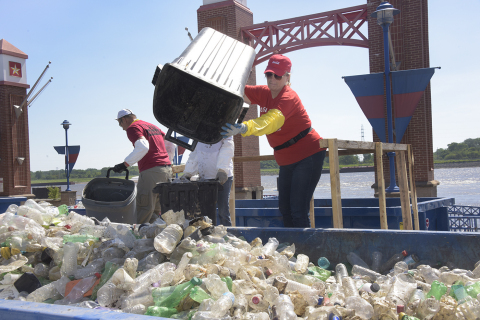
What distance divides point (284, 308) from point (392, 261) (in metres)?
1.29

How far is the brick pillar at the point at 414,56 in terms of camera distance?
39.2 feet

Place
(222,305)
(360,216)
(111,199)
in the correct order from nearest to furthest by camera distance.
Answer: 1. (222,305)
2. (360,216)
3. (111,199)

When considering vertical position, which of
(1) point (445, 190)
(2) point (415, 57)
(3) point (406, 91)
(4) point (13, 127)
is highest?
(2) point (415, 57)

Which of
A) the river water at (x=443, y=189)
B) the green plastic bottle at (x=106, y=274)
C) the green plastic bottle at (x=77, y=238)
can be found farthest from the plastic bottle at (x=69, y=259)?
the river water at (x=443, y=189)

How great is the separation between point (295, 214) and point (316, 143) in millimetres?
686

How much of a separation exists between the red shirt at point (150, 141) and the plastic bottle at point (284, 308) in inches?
150

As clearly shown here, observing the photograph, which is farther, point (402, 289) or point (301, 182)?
point (301, 182)

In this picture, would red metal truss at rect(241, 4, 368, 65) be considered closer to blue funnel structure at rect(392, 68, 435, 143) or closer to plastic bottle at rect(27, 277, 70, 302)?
blue funnel structure at rect(392, 68, 435, 143)

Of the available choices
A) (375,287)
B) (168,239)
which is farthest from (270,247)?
(375,287)

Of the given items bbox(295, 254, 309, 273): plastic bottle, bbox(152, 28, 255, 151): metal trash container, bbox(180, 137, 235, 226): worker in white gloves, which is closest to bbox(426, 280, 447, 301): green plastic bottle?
bbox(295, 254, 309, 273): plastic bottle

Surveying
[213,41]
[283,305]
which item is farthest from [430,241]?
[213,41]

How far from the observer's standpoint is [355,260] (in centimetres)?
308

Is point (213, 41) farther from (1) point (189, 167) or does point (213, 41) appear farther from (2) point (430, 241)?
(2) point (430, 241)

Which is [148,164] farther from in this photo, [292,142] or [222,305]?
[222,305]
